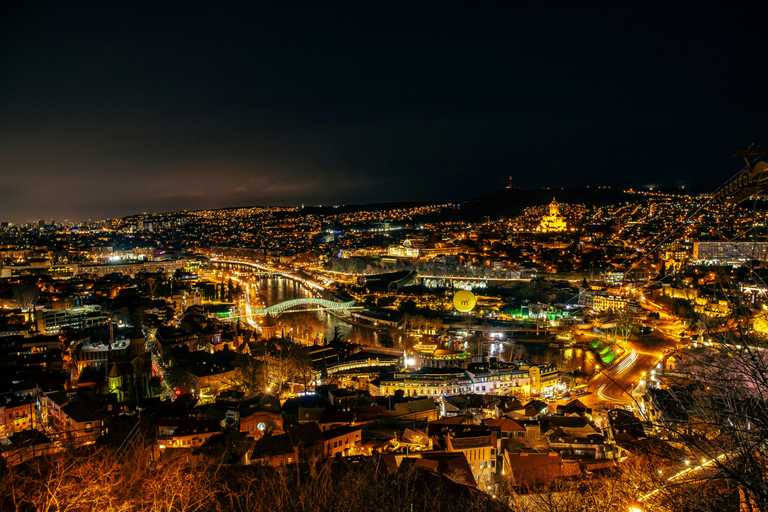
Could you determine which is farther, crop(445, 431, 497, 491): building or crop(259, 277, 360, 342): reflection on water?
crop(259, 277, 360, 342): reflection on water

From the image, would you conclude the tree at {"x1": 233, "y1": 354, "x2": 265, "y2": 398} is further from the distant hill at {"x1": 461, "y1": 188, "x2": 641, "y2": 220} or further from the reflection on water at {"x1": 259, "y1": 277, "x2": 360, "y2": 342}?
the distant hill at {"x1": 461, "y1": 188, "x2": 641, "y2": 220}

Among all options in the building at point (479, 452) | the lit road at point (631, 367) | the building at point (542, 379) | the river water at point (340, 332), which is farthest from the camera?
the river water at point (340, 332)

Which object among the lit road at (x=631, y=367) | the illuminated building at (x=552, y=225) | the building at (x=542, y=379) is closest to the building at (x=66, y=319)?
the building at (x=542, y=379)

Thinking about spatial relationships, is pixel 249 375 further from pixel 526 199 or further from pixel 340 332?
pixel 526 199

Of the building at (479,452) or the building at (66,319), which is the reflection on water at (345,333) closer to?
the building at (66,319)

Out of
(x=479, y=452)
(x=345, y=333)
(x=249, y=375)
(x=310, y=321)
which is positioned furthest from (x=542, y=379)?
(x=310, y=321)

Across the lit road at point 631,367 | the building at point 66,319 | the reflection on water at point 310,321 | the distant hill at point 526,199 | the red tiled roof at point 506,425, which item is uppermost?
the distant hill at point 526,199

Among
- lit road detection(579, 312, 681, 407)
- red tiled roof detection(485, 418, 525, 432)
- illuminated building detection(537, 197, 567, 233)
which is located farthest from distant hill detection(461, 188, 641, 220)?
red tiled roof detection(485, 418, 525, 432)

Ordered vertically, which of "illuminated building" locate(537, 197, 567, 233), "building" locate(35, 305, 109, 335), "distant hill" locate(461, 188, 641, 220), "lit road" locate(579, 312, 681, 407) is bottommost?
"lit road" locate(579, 312, 681, 407)
